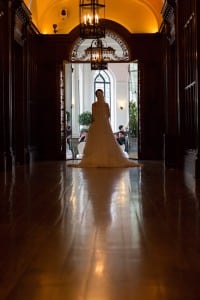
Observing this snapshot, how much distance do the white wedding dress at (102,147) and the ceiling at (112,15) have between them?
3.70 metres

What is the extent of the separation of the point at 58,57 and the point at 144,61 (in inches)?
92.4

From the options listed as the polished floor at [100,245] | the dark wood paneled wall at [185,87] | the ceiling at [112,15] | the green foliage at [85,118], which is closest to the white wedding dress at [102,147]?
the dark wood paneled wall at [185,87]

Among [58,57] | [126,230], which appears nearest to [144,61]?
[58,57]

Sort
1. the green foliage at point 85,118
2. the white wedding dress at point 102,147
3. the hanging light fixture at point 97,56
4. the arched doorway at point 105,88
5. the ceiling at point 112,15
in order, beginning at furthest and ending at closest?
the arched doorway at point 105,88 < the green foliage at point 85,118 < the ceiling at point 112,15 < the hanging light fixture at point 97,56 < the white wedding dress at point 102,147

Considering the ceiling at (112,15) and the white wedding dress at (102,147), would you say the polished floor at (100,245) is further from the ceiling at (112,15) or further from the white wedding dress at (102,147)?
the ceiling at (112,15)

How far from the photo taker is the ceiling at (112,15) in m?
15.7

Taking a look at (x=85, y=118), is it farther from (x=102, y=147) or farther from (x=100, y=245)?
(x=100, y=245)

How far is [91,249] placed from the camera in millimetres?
3201

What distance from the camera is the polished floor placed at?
7.79ft

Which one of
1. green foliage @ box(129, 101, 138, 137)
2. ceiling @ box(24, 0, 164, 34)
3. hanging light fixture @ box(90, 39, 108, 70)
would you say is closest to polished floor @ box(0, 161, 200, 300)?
hanging light fixture @ box(90, 39, 108, 70)

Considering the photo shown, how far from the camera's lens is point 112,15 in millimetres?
15891

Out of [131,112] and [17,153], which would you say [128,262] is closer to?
[17,153]

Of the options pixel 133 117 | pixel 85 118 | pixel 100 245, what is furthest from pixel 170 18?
pixel 85 118

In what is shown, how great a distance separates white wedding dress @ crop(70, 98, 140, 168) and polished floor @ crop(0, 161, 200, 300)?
18.1 ft
